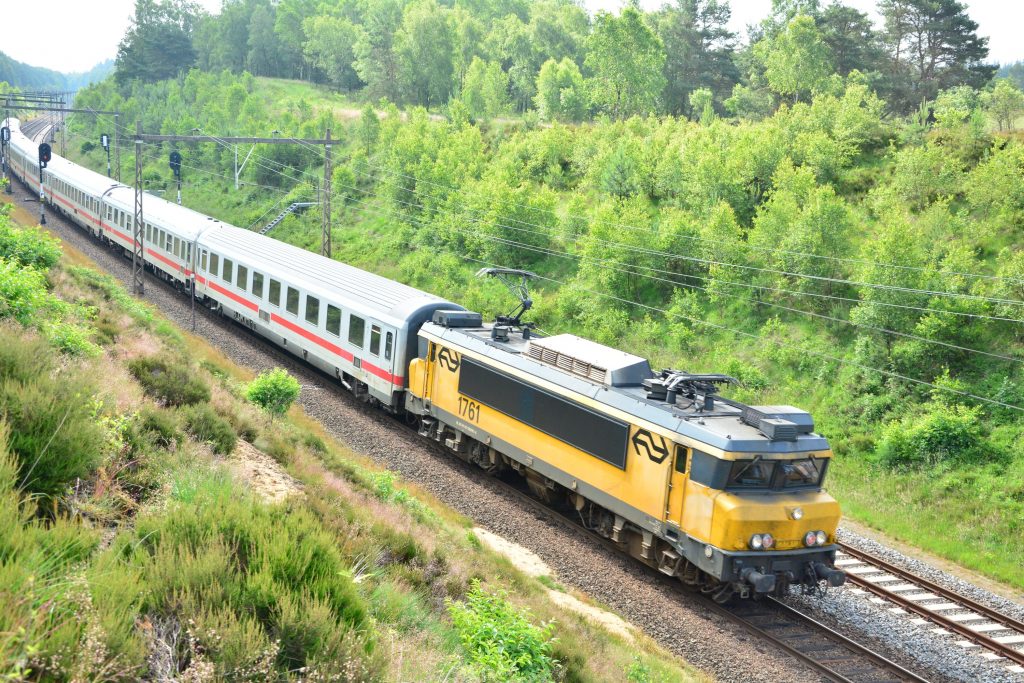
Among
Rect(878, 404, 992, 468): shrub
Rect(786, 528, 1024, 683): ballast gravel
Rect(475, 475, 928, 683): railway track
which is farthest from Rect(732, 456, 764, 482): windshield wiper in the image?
Rect(878, 404, 992, 468): shrub

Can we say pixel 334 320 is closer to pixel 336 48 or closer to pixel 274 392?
pixel 274 392

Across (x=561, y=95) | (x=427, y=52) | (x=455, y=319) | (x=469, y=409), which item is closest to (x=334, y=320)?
(x=455, y=319)

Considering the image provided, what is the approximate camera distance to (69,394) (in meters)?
8.51

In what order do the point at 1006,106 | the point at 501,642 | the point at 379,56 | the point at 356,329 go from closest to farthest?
the point at 501,642 < the point at 356,329 < the point at 1006,106 < the point at 379,56

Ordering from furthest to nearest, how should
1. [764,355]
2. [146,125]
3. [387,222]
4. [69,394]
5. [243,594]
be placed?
[146,125] < [387,222] < [764,355] < [69,394] < [243,594]

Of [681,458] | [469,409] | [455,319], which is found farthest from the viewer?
[455,319]

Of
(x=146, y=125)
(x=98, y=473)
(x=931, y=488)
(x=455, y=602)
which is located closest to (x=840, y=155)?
(x=931, y=488)

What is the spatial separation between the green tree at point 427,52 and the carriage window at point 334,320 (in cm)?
6265

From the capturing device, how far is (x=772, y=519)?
41.8 feet

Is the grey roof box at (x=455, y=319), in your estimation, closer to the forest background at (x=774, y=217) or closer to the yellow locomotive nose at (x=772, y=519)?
the yellow locomotive nose at (x=772, y=519)

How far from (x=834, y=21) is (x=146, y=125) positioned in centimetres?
7494

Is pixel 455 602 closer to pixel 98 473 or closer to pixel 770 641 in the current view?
pixel 98 473

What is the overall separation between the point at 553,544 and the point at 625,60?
46020 millimetres

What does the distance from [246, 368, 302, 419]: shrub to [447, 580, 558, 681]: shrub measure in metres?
9.94
